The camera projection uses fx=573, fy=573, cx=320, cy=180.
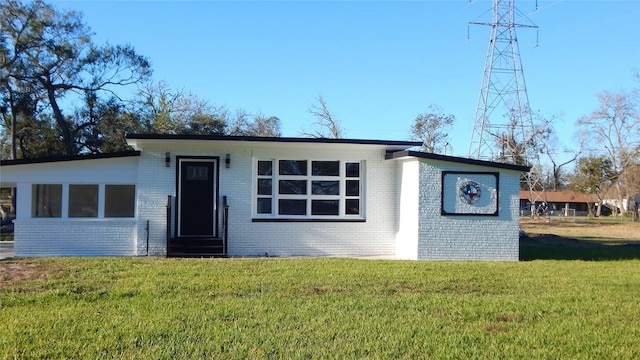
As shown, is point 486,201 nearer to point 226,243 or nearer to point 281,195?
point 281,195

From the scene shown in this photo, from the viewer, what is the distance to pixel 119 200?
46.0 ft

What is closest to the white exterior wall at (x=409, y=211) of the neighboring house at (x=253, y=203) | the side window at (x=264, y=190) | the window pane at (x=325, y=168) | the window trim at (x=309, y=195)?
the neighboring house at (x=253, y=203)

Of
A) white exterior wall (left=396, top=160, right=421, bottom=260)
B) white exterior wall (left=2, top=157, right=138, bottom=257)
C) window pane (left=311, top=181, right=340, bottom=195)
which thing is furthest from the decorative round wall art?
white exterior wall (left=2, top=157, right=138, bottom=257)

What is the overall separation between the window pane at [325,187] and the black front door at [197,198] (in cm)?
255

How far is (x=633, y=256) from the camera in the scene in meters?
15.6

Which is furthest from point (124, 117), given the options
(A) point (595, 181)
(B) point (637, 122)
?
(A) point (595, 181)

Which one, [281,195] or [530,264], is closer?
[530,264]

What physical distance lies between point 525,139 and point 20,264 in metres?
40.6

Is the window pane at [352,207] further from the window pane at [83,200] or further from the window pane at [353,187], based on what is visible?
the window pane at [83,200]

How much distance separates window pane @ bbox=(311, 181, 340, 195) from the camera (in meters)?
14.8

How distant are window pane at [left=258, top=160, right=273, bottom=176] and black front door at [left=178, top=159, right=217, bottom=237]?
1.18 metres

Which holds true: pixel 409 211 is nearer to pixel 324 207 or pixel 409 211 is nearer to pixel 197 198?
pixel 324 207

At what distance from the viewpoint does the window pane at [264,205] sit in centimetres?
1464

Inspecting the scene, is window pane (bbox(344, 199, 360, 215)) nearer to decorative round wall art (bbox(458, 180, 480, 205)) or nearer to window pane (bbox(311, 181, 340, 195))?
window pane (bbox(311, 181, 340, 195))
